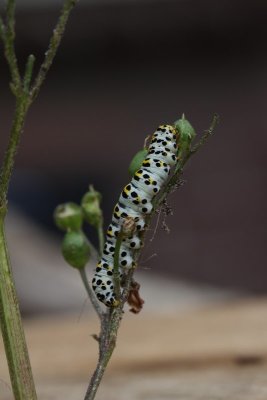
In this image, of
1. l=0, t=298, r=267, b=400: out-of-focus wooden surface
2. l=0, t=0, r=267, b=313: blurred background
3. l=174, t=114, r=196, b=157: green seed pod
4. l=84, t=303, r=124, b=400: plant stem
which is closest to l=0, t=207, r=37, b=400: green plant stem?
l=84, t=303, r=124, b=400: plant stem

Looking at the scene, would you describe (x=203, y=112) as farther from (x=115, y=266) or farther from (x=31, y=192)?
(x=115, y=266)

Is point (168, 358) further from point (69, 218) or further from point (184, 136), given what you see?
point (184, 136)

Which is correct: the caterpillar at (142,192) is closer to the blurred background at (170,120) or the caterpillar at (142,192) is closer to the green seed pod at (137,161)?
the green seed pod at (137,161)

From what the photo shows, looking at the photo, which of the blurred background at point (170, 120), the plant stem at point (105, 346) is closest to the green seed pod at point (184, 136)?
the plant stem at point (105, 346)

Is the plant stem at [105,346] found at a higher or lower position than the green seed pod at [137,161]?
lower

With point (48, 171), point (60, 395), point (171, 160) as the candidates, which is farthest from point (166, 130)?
point (48, 171)

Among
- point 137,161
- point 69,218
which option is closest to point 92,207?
point 69,218

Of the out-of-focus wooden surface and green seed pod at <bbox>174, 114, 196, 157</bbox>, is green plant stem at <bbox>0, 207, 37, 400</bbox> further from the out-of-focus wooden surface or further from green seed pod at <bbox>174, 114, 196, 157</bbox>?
the out-of-focus wooden surface
